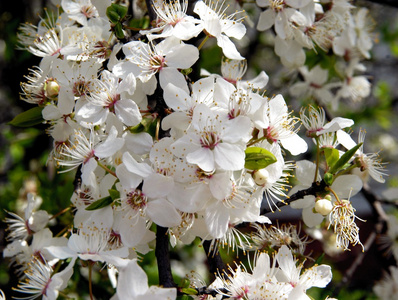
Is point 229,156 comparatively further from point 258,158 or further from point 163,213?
point 163,213

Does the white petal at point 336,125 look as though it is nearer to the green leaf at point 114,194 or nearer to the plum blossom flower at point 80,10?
the green leaf at point 114,194

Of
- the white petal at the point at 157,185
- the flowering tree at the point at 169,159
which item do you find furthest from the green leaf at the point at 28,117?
the white petal at the point at 157,185

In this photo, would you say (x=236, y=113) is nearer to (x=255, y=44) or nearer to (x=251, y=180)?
(x=251, y=180)

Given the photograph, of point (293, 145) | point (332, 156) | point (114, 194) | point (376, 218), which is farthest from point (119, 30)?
point (376, 218)

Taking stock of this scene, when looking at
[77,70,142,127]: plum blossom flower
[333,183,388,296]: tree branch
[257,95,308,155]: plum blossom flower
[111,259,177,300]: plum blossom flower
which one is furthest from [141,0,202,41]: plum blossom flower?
[333,183,388,296]: tree branch

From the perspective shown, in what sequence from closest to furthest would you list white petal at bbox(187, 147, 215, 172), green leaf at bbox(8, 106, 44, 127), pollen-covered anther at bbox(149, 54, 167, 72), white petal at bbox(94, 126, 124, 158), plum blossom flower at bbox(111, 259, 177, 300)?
plum blossom flower at bbox(111, 259, 177, 300) → white petal at bbox(187, 147, 215, 172) → white petal at bbox(94, 126, 124, 158) → pollen-covered anther at bbox(149, 54, 167, 72) → green leaf at bbox(8, 106, 44, 127)

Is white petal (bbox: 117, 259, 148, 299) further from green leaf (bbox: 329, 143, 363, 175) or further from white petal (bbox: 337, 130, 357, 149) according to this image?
white petal (bbox: 337, 130, 357, 149)
